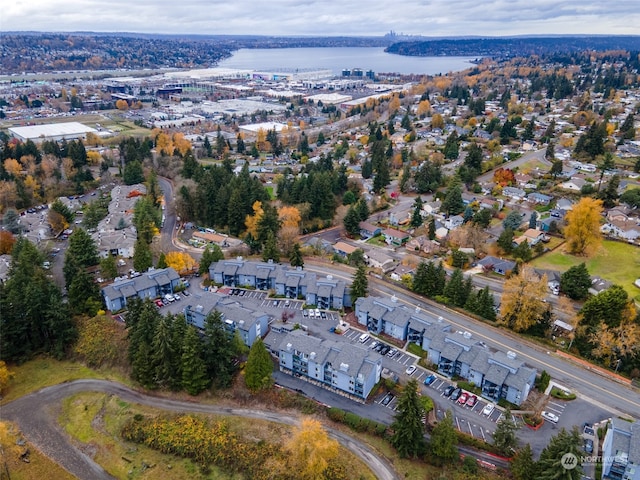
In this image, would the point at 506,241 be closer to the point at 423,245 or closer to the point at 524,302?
the point at 423,245

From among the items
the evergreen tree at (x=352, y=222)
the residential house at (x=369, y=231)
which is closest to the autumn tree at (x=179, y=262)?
the evergreen tree at (x=352, y=222)

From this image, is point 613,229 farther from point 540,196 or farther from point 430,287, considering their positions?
point 430,287

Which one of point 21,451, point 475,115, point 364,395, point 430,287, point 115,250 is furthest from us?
point 475,115

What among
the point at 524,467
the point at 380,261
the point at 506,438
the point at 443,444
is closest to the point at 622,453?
the point at 524,467

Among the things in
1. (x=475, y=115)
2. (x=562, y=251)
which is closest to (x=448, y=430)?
(x=562, y=251)

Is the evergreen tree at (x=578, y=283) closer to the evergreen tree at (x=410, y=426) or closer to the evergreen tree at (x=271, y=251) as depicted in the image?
the evergreen tree at (x=410, y=426)
